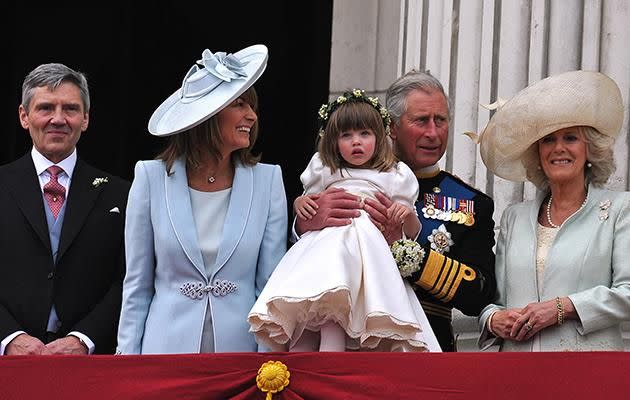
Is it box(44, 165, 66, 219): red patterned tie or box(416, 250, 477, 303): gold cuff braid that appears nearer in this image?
box(416, 250, 477, 303): gold cuff braid

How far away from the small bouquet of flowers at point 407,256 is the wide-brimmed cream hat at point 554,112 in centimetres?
52

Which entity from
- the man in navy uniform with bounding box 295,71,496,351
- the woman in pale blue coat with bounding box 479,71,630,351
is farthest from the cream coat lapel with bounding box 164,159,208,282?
the woman in pale blue coat with bounding box 479,71,630,351

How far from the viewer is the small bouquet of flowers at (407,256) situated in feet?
16.9

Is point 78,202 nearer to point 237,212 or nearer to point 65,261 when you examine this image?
point 65,261

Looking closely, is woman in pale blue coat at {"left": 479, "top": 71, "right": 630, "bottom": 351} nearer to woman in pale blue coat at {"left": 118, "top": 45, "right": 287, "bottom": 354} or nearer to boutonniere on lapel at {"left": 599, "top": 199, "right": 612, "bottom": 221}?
boutonniere on lapel at {"left": 599, "top": 199, "right": 612, "bottom": 221}

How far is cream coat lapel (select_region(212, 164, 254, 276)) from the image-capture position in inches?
199

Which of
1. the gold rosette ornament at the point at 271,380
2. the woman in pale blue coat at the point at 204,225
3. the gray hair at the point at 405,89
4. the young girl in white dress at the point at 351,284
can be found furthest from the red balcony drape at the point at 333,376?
the gray hair at the point at 405,89

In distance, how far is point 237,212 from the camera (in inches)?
202

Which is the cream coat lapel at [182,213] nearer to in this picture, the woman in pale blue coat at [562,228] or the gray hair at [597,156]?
the woman in pale blue coat at [562,228]

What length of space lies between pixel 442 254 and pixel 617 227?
2.04 feet

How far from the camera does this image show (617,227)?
5.10m

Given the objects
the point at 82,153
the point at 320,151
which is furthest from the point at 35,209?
the point at 82,153

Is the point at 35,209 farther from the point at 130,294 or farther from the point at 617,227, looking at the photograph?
the point at 617,227

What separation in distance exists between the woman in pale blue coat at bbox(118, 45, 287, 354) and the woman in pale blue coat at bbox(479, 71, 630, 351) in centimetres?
79
